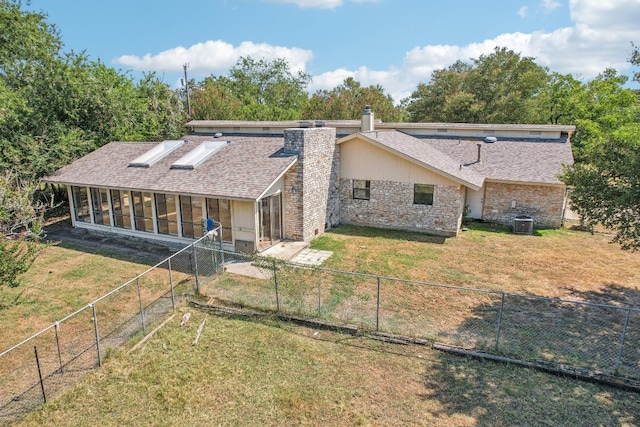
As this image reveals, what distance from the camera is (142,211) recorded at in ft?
55.5

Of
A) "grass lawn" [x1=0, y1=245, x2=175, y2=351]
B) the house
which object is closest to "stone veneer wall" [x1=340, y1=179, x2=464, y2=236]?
the house

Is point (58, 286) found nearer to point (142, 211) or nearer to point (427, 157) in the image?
point (142, 211)

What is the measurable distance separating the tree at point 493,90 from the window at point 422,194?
20.5m

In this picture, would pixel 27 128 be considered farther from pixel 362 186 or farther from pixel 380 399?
pixel 380 399

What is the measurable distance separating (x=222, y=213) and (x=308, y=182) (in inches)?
143

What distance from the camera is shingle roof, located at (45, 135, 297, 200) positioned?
14.8m

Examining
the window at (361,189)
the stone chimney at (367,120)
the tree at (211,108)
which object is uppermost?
the tree at (211,108)

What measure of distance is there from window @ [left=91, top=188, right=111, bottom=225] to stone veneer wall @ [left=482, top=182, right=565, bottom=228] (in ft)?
57.8

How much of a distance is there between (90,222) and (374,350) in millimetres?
15374

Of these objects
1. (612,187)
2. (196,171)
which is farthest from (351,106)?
(612,187)

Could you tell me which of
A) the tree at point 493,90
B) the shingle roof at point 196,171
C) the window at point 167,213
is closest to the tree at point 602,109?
the tree at point 493,90

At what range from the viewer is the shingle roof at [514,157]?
18500 millimetres

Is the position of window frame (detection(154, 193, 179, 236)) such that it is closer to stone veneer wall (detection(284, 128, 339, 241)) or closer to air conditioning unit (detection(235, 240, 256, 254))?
air conditioning unit (detection(235, 240, 256, 254))

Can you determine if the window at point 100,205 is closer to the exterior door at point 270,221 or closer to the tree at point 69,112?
the tree at point 69,112
